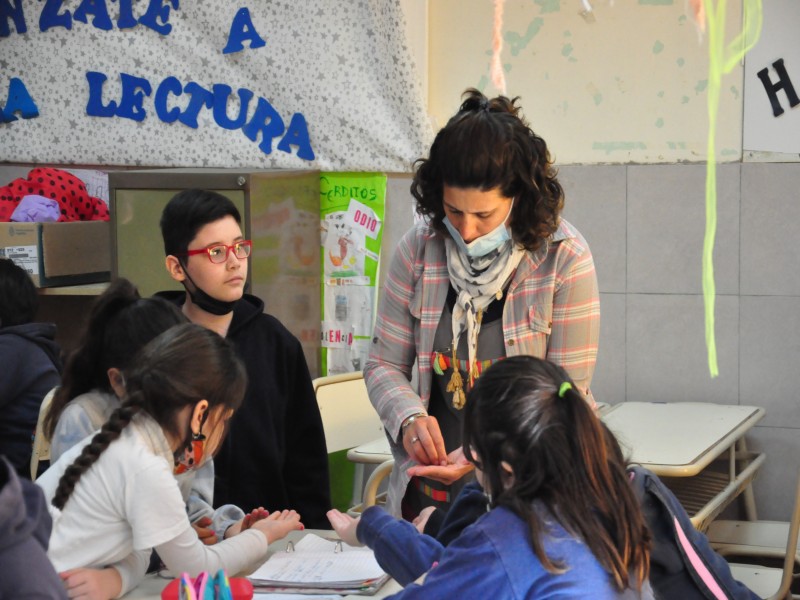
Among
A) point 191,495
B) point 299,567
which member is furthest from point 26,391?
point 299,567

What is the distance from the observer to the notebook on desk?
1.94m

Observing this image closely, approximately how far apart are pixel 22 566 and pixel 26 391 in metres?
2.18

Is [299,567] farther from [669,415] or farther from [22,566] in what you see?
[669,415]

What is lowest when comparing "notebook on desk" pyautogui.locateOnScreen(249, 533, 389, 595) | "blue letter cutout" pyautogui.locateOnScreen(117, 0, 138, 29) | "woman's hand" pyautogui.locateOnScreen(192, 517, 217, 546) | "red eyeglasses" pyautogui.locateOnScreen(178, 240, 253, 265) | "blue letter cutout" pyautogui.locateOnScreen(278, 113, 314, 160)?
"notebook on desk" pyautogui.locateOnScreen(249, 533, 389, 595)

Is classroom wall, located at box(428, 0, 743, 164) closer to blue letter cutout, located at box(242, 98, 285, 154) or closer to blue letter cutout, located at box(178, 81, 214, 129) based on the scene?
blue letter cutout, located at box(242, 98, 285, 154)

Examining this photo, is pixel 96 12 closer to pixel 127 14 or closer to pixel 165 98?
pixel 127 14

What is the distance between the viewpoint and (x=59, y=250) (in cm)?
414

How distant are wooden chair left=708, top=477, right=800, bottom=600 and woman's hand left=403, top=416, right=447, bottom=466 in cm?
118

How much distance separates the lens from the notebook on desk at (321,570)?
194 centimetres

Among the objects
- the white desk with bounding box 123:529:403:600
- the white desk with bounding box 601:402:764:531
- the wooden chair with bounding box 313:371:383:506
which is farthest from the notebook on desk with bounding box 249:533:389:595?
the wooden chair with bounding box 313:371:383:506

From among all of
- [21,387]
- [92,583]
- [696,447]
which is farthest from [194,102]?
[92,583]

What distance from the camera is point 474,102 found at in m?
2.14

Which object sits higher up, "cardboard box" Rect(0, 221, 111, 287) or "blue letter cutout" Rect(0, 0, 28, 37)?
"blue letter cutout" Rect(0, 0, 28, 37)

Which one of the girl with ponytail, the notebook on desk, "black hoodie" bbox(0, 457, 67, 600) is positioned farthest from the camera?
the notebook on desk
